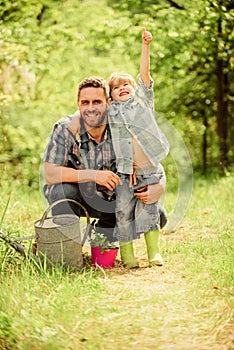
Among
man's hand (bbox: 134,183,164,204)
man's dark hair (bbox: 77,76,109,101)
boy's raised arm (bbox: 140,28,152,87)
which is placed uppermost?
boy's raised arm (bbox: 140,28,152,87)

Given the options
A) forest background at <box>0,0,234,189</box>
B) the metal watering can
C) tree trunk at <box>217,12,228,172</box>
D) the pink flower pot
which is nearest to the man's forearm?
the metal watering can

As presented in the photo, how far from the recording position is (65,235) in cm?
338

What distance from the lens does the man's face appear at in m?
3.62

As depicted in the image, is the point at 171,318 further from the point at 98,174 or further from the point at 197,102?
the point at 197,102

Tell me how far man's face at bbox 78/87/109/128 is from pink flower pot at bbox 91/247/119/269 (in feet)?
2.81

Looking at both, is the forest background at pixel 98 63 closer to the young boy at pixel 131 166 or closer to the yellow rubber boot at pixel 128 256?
the young boy at pixel 131 166

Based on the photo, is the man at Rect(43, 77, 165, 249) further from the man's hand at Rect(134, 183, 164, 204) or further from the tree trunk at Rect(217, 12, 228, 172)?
the tree trunk at Rect(217, 12, 228, 172)

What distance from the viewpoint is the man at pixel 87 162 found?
363cm

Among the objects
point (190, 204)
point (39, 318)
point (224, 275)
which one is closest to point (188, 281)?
point (224, 275)

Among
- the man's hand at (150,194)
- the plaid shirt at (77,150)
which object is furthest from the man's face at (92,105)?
the man's hand at (150,194)

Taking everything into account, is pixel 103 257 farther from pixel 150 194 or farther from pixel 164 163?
pixel 164 163

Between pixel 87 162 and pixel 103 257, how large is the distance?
26.6 inches

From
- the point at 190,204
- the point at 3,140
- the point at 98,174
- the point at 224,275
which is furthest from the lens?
the point at 3,140

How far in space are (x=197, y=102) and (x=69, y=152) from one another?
5527 millimetres
